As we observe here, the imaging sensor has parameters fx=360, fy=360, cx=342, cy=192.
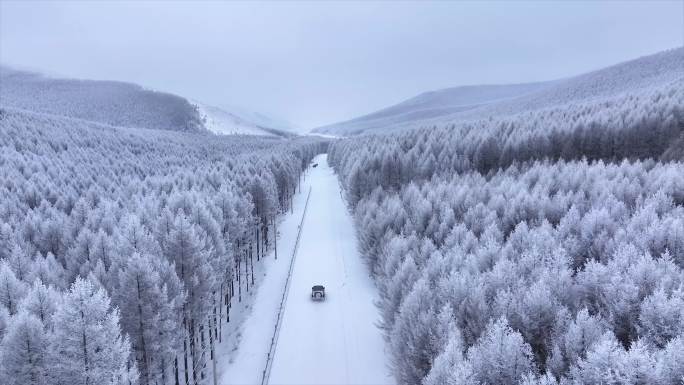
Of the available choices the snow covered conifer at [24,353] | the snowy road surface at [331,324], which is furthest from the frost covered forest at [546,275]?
the snow covered conifer at [24,353]

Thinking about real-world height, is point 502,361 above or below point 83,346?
below

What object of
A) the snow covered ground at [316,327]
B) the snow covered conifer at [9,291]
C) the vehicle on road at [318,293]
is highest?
the snow covered conifer at [9,291]

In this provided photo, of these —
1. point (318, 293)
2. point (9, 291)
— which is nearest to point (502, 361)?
Result: point (9, 291)

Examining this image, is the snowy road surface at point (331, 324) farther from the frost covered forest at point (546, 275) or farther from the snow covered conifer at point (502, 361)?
the snow covered conifer at point (502, 361)

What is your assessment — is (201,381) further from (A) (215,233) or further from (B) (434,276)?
(B) (434,276)

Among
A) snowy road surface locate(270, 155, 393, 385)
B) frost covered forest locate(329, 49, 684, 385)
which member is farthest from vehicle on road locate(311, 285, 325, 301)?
frost covered forest locate(329, 49, 684, 385)

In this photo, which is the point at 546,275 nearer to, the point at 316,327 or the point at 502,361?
the point at 502,361
